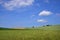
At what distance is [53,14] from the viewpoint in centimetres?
399

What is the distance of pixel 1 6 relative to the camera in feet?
12.8

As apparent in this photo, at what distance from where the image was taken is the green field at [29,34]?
3.86 m

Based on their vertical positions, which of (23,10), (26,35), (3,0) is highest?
(3,0)

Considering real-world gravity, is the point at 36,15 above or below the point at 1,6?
below

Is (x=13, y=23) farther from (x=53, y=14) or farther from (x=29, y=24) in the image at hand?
(x=53, y=14)

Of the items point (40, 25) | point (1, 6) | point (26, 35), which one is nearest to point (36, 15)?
point (40, 25)

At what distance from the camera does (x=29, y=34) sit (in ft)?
12.8

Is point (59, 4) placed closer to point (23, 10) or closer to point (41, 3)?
point (41, 3)

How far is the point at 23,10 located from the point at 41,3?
441 millimetres

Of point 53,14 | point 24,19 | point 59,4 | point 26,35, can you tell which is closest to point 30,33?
point 26,35

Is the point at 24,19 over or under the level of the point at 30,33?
over

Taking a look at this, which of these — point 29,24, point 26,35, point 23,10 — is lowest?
point 26,35

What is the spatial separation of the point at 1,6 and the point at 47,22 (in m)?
1.10

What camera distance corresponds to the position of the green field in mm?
3859
